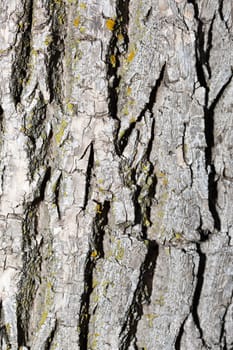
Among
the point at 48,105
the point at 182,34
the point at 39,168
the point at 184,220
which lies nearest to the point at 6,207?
the point at 39,168

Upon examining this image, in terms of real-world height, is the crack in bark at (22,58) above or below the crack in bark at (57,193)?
above

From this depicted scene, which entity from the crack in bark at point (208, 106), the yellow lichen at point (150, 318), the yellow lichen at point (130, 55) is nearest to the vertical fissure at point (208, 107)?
the crack in bark at point (208, 106)

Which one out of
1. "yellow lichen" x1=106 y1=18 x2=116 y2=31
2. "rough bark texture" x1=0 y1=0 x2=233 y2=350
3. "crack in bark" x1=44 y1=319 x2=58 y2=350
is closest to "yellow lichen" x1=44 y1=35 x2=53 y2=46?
"rough bark texture" x1=0 y1=0 x2=233 y2=350

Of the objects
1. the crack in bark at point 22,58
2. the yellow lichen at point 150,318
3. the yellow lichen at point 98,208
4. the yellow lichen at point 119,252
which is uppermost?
the crack in bark at point 22,58

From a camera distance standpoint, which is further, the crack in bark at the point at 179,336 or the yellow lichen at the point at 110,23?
the crack in bark at the point at 179,336

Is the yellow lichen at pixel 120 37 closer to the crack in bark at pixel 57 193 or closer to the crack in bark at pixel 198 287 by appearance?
the crack in bark at pixel 57 193

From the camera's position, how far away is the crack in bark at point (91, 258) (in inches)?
40.6

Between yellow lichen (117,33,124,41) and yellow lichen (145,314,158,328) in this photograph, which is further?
yellow lichen (145,314,158,328)

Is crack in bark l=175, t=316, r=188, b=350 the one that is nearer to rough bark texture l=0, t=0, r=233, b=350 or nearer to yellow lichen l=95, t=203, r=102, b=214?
rough bark texture l=0, t=0, r=233, b=350

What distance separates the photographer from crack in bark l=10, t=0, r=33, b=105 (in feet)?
3.17

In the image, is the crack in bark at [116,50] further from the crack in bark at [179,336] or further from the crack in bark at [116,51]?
the crack in bark at [179,336]

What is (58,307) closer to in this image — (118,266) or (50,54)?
(118,266)

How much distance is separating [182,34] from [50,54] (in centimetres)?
24

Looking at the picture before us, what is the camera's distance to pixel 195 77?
102cm
